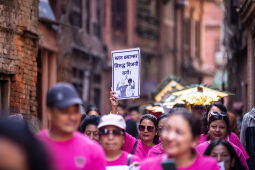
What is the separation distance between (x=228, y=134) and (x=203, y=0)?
3725 centimetres

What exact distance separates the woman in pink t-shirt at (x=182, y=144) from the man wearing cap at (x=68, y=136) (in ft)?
1.55

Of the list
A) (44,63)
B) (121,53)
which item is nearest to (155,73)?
(44,63)

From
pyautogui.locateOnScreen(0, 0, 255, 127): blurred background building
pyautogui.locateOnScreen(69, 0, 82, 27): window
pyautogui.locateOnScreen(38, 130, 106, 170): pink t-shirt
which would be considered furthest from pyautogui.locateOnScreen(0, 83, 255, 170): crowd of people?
pyautogui.locateOnScreen(69, 0, 82, 27): window

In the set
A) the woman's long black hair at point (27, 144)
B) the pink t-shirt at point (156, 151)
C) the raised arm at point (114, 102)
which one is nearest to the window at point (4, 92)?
the raised arm at point (114, 102)

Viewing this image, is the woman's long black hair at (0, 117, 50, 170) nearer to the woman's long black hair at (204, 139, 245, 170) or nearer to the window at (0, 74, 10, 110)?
the woman's long black hair at (204, 139, 245, 170)

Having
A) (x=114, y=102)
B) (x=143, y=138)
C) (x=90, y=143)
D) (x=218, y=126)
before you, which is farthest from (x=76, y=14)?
(x=90, y=143)

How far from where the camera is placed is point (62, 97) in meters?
4.74

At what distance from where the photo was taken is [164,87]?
1706 centimetres

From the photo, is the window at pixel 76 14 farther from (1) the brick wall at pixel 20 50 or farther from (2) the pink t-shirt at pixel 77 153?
(2) the pink t-shirt at pixel 77 153

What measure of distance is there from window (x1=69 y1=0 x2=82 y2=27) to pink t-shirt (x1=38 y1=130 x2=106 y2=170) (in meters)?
17.6

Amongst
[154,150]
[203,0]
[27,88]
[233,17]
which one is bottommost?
[154,150]

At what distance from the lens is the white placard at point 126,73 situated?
9.16 metres

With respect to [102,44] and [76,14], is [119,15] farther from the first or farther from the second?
[76,14]

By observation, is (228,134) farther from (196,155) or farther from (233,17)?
(233,17)
